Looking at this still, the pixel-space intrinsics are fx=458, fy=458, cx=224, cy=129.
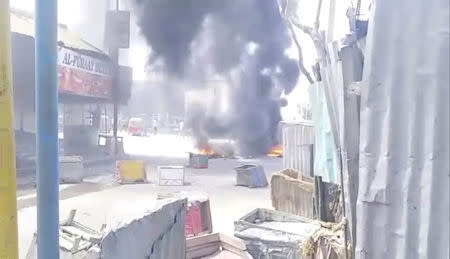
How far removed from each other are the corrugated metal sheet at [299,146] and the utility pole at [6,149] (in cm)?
678

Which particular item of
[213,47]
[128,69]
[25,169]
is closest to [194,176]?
[25,169]

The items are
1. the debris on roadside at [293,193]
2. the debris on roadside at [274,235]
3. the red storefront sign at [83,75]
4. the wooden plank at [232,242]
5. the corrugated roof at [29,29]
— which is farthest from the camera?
the red storefront sign at [83,75]

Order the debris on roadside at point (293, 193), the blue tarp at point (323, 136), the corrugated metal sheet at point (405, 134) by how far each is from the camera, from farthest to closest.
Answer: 1. the debris on roadside at point (293, 193)
2. the blue tarp at point (323, 136)
3. the corrugated metal sheet at point (405, 134)

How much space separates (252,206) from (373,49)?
8.61 m

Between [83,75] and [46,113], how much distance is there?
1599 centimetres

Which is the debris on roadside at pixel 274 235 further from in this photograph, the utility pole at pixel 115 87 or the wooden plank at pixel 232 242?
the utility pole at pixel 115 87

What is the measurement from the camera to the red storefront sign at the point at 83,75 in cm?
1588

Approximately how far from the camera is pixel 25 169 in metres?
13.4

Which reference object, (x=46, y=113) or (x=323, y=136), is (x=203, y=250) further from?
(x=46, y=113)

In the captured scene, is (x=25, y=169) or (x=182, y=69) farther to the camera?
(x=182, y=69)

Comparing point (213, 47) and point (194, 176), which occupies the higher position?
point (213, 47)

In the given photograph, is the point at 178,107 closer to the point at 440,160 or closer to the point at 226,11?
the point at 226,11

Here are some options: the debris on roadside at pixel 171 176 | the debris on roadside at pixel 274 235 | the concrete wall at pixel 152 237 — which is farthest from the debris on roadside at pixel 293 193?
the concrete wall at pixel 152 237

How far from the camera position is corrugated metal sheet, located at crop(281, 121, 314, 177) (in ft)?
28.3
